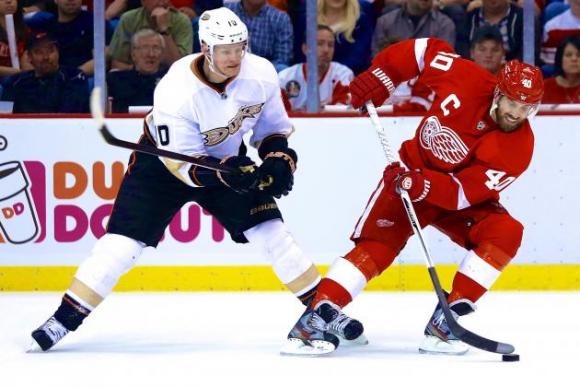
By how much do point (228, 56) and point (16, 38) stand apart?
A: 92.4 inches

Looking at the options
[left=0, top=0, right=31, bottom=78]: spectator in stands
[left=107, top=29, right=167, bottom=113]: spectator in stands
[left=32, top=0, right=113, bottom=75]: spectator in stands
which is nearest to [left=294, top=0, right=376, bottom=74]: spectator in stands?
[left=107, top=29, right=167, bottom=113]: spectator in stands

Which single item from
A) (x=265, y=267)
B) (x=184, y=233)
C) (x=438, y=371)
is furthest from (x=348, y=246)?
(x=438, y=371)

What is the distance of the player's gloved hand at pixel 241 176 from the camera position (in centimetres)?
402

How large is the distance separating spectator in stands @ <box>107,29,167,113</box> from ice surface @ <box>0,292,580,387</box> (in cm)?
87

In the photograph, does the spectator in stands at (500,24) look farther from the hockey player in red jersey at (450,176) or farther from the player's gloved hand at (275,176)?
the player's gloved hand at (275,176)

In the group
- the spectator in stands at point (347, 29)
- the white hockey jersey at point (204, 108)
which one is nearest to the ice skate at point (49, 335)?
the white hockey jersey at point (204, 108)

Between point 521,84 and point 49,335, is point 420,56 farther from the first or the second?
point 49,335

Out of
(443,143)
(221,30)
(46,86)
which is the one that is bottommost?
(46,86)

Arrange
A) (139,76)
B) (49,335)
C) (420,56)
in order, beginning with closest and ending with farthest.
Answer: (49,335), (420,56), (139,76)

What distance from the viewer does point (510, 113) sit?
13.2 feet

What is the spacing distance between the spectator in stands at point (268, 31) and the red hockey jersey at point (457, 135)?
1.67 metres

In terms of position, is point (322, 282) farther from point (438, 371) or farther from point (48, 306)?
point (48, 306)

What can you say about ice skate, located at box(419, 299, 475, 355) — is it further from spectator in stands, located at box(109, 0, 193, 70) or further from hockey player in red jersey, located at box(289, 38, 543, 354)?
spectator in stands, located at box(109, 0, 193, 70)

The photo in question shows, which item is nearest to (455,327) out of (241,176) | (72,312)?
(241,176)
